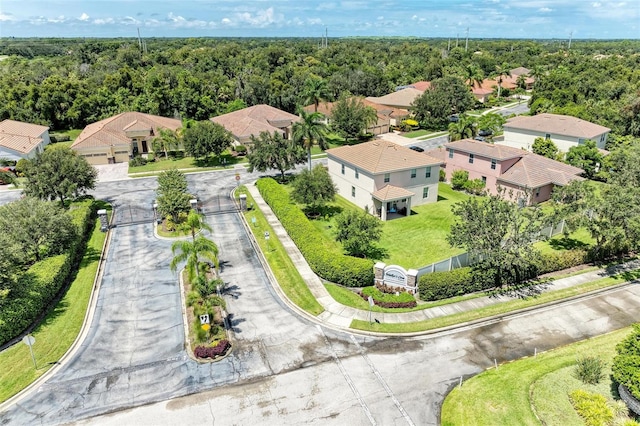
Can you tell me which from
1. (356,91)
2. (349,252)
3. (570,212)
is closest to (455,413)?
(349,252)

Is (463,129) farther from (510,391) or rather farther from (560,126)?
(510,391)

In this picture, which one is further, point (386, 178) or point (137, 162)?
point (137, 162)

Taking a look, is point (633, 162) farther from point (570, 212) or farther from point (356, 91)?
point (356, 91)

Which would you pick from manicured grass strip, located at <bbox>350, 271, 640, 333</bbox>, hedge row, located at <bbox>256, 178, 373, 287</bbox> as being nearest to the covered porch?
hedge row, located at <bbox>256, 178, 373, 287</bbox>

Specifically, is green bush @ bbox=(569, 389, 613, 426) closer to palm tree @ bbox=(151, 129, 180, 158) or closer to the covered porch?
the covered porch

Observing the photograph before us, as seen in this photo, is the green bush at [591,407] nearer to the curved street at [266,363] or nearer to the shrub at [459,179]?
the curved street at [266,363]

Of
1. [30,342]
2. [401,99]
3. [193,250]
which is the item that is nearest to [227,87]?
[401,99]

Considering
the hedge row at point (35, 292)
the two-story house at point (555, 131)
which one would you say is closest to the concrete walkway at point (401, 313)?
the hedge row at point (35, 292)
